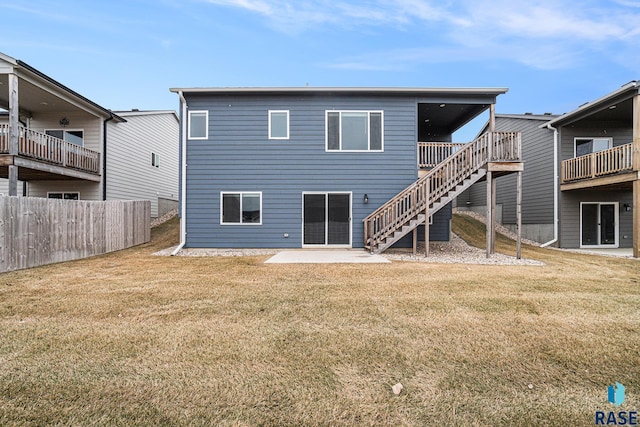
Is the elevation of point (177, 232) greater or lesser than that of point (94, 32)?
lesser

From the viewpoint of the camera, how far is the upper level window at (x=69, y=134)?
14.0m

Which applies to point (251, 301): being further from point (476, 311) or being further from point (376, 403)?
point (476, 311)

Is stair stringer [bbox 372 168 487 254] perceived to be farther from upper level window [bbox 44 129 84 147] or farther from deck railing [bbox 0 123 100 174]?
upper level window [bbox 44 129 84 147]

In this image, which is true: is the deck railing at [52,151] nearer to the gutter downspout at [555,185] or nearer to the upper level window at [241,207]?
the upper level window at [241,207]

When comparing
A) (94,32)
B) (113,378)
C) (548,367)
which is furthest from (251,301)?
(94,32)

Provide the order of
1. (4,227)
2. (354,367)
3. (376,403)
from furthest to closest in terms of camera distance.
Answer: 1. (4,227)
2. (354,367)
3. (376,403)

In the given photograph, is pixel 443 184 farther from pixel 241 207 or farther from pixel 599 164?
pixel 241 207

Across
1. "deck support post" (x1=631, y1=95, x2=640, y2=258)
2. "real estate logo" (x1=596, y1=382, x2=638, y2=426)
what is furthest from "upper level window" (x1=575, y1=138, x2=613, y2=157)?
"real estate logo" (x1=596, y1=382, x2=638, y2=426)

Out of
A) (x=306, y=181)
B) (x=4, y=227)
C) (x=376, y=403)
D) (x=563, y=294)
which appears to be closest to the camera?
(x=376, y=403)

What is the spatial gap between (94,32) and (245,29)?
24.7 ft

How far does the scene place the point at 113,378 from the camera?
2504mm

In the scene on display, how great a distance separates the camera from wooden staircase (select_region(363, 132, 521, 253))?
31.2 ft

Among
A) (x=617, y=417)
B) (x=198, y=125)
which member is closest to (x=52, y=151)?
(x=198, y=125)

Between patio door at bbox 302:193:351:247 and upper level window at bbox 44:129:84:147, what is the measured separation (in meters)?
11.0
